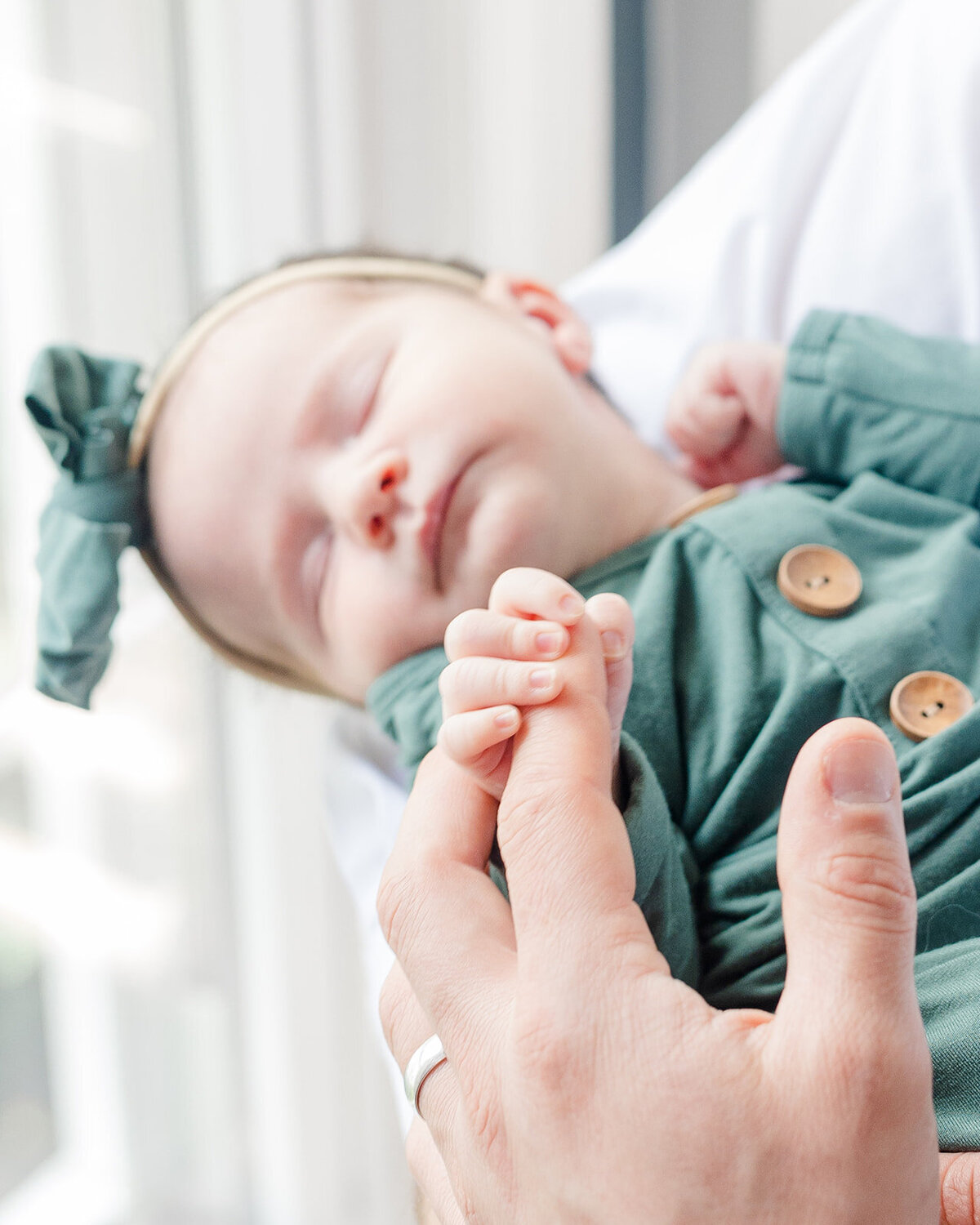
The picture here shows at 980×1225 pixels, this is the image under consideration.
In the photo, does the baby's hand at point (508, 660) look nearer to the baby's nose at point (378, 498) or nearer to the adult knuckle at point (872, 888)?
the adult knuckle at point (872, 888)

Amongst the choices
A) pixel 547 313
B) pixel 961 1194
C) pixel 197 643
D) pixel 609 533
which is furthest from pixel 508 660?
pixel 197 643

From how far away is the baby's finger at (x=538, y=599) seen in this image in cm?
47

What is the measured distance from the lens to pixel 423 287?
3.28 ft

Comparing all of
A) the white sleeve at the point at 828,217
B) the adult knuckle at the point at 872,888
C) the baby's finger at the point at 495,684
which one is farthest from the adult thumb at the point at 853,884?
the white sleeve at the point at 828,217

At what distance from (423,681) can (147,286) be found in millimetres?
654

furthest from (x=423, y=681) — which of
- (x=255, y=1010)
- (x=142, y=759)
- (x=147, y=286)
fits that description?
(x=255, y=1010)

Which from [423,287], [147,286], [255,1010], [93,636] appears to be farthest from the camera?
[255,1010]

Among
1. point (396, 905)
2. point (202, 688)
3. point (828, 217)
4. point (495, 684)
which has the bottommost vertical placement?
point (202, 688)

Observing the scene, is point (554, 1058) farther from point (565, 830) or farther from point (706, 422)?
point (706, 422)

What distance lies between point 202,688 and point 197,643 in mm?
108

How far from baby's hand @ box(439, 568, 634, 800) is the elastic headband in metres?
0.47

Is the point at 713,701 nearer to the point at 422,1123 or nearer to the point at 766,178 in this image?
the point at 422,1123

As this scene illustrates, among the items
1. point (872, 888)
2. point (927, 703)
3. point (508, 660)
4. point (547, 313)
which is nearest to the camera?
point (872, 888)

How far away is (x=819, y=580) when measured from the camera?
2.47ft
